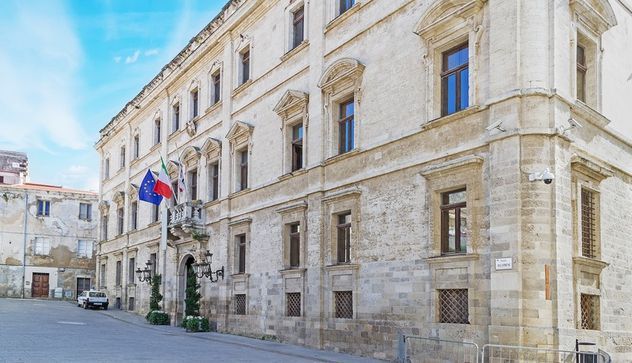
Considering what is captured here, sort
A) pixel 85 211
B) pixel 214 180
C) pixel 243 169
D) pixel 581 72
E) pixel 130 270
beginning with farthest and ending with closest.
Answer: pixel 85 211 < pixel 130 270 < pixel 214 180 < pixel 243 169 < pixel 581 72

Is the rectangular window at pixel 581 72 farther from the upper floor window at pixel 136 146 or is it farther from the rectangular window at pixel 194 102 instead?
the upper floor window at pixel 136 146

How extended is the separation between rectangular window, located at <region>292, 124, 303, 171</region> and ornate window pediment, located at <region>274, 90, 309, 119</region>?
Answer: 1.87 ft

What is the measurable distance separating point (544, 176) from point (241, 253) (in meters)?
15.7

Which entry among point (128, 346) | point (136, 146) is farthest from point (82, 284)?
point (128, 346)

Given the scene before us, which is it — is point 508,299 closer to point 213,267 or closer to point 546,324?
point 546,324

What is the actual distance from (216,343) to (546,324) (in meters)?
11.9

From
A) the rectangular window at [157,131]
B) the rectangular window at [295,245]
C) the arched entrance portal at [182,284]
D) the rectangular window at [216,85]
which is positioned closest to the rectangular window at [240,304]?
the rectangular window at [295,245]

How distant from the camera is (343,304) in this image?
2028 centimetres

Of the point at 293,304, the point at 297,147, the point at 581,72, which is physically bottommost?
the point at 293,304

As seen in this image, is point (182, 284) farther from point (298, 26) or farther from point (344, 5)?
point (344, 5)

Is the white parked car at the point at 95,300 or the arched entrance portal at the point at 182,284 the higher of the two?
the arched entrance portal at the point at 182,284

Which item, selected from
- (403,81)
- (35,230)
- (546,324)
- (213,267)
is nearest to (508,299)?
(546,324)

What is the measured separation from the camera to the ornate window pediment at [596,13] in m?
15.9

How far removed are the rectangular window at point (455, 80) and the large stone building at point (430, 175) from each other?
40 millimetres
